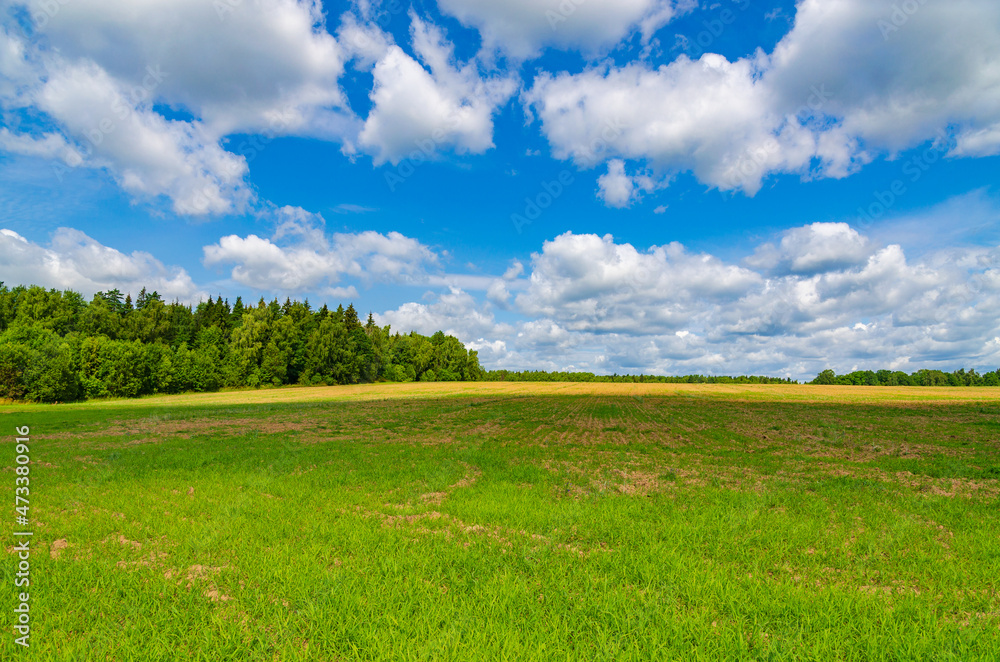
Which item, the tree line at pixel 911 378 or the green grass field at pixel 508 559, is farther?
the tree line at pixel 911 378

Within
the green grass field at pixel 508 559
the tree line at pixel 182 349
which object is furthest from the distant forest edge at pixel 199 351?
the green grass field at pixel 508 559

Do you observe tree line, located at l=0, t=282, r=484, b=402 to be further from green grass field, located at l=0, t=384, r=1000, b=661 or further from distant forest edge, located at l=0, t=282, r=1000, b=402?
green grass field, located at l=0, t=384, r=1000, b=661

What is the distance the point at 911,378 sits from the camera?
139 metres

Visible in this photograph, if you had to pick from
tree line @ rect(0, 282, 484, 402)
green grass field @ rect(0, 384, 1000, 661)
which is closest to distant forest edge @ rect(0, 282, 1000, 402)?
tree line @ rect(0, 282, 484, 402)

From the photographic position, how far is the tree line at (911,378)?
125 metres

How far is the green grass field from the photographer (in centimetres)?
517

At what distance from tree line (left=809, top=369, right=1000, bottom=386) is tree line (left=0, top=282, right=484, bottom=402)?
124 meters

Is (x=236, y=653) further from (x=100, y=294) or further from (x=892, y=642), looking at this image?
(x=100, y=294)

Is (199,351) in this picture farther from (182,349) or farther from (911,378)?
(911,378)

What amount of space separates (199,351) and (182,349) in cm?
392

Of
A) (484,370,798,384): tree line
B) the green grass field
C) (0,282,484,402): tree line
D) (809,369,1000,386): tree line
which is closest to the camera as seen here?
the green grass field

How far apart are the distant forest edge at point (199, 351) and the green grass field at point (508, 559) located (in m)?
69.0

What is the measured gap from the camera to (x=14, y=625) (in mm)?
5484

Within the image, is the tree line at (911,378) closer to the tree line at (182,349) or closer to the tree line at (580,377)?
the tree line at (580,377)
